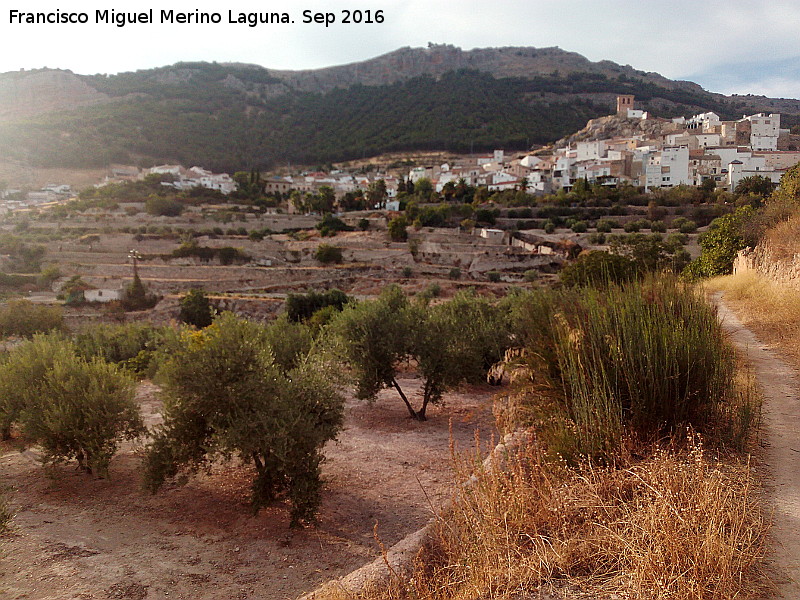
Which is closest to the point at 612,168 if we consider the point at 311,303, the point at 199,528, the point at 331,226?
the point at 331,226

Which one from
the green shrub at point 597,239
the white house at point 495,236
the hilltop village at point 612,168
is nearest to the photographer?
the green shrub at point 597,239

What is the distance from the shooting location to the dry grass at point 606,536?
1.99 meters

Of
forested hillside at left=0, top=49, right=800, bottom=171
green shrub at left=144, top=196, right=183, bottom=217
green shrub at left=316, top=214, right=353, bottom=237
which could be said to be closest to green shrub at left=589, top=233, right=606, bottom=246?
green shrub at left=316, top=214, right=353, bottom=237

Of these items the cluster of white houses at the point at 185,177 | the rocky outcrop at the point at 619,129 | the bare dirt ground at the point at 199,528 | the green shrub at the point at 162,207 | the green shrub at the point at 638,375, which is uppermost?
the rocky outcrop at the point at 619,129

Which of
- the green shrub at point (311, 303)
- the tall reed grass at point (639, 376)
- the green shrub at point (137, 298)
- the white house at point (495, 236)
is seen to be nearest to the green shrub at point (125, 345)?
the green shrub at point (311, 303)

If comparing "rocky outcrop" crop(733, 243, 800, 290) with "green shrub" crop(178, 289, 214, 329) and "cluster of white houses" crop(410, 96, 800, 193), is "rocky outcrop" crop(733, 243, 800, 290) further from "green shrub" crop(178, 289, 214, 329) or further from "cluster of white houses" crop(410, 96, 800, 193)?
"cluster of white houses" crop(410, 96, 800, 193)

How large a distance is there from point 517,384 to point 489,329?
16.6ft

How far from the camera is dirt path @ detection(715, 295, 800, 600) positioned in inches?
80.6

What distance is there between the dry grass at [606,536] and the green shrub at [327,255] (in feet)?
108

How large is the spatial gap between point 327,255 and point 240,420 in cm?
3111

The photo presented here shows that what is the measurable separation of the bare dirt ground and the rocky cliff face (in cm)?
10752

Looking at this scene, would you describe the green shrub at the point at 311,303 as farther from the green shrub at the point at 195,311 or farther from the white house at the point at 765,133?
the white house at the point at 765,133

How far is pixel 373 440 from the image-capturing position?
6926mm

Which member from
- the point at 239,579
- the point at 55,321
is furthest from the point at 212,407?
the point at 55,321
